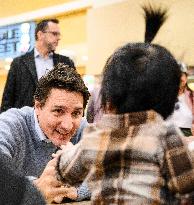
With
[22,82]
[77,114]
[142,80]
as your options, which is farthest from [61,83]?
[22,82]

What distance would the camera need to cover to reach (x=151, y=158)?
3.72 feet

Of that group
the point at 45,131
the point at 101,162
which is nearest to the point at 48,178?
the point at 101,162

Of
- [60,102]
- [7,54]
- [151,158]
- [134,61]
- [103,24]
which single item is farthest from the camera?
[7,54]

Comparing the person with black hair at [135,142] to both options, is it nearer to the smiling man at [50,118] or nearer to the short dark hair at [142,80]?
the short dark hair at [142,80]

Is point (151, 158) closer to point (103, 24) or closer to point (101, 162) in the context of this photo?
point (101, 162)

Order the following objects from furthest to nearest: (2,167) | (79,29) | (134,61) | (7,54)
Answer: (7,54), (79,29), (134,61), (2,167)

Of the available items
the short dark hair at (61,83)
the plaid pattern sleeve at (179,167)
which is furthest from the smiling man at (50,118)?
the plaid pattern sleeve at (179,167)

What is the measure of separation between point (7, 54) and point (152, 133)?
1029 centimetres

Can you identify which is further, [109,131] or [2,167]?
[109,131]

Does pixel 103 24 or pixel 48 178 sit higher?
pixel 48 178

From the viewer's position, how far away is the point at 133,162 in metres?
1.15

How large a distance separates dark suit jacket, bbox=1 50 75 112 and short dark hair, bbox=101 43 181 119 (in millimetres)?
2387

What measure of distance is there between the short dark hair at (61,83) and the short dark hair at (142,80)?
73 cm

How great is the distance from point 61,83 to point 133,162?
36.5 inches
